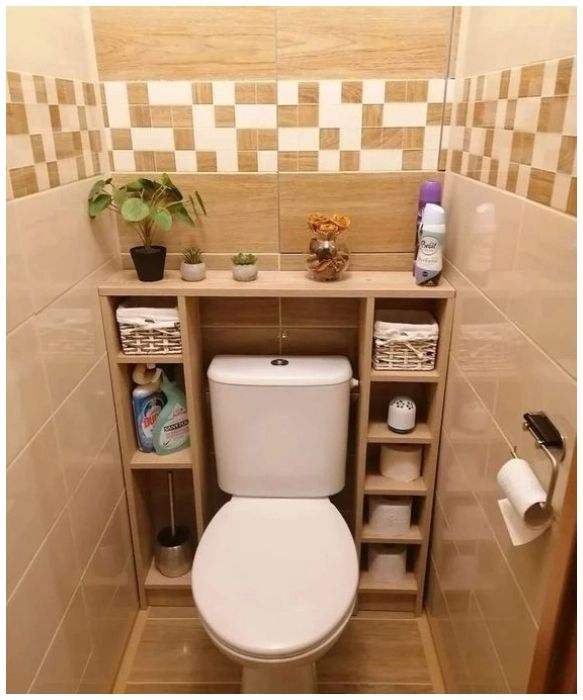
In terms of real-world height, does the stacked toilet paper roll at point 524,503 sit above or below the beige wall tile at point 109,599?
above

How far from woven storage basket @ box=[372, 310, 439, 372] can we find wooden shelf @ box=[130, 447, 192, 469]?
1.99ft

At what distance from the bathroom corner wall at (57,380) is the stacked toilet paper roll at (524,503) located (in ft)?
2.69

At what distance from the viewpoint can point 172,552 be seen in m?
1.69

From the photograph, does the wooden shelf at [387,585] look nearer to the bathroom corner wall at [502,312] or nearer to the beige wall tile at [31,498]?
the bathroom corner wall at [502,312]

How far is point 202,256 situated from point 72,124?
463mm

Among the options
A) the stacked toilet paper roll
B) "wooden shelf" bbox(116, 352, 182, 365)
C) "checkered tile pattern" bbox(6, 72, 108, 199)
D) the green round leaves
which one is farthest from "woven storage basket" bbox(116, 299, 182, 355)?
the stacked toilet paper roll

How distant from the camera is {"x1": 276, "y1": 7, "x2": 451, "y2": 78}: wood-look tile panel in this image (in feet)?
4.28

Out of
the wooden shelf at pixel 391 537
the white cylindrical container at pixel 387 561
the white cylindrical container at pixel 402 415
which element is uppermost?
the white cylindrical container at pixel 402 415

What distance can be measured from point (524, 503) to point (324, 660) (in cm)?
105

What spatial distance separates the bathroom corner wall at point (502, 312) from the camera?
31.9 inches

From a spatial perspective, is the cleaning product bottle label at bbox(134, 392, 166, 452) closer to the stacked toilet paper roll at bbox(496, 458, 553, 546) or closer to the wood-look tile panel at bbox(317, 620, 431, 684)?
the wood-look tile panel at bbox(317, 620, 431, 684)

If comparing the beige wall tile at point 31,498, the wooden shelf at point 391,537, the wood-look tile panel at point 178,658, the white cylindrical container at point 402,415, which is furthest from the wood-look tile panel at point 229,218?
the wood-look tile panel at point 178,658

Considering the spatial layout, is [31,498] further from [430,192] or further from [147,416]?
[430,192]

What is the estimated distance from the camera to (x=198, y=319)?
Result: 157 centimetres
